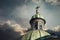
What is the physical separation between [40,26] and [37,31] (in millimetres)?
3740

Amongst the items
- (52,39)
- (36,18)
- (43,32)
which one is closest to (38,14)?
(36,18)

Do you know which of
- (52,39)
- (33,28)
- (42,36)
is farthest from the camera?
(33,28)

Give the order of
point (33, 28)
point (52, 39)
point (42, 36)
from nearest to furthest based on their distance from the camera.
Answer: point (52, 39)
point (42, 36)
point (33, 28)

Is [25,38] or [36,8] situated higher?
[36,8]

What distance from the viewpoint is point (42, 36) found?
203 ft

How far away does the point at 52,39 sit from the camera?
2233 inches

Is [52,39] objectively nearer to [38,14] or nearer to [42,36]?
[42,36]

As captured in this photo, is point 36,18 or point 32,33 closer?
point 32,33

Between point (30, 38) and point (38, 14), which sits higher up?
point (38, 14)

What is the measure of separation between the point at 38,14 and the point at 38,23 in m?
1.69

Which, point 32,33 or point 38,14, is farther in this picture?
point 38,14

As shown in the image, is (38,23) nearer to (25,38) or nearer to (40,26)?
(40,26)

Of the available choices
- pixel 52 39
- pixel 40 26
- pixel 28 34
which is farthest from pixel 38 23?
pixel 52 39

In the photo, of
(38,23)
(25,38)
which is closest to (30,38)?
(25,38)
